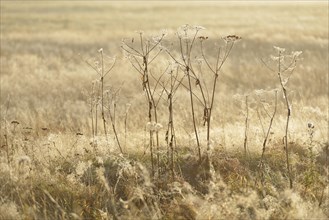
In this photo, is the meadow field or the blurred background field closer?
the meadow field

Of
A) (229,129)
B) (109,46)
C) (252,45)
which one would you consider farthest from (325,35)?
(229,129)

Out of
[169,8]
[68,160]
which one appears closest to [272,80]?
[68,160]

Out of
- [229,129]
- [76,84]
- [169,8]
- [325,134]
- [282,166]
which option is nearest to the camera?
[282,166]

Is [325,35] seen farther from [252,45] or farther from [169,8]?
[169,8]

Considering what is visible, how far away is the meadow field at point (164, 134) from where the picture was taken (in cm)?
575

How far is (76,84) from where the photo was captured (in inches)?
653

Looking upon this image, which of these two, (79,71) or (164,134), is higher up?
(164,134)

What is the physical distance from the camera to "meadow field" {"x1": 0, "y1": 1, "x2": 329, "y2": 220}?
18.9 feet

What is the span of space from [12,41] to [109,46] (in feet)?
15.4

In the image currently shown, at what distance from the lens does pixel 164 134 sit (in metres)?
9.54

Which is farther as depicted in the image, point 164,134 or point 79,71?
point 79,71

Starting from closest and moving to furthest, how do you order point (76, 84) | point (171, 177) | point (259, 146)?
Result: point (171, 177) → point (259, 146) → point (76, 84)

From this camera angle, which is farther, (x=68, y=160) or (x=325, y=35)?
(x=325, y=35)

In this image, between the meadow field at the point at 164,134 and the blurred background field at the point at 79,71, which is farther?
the blurred background field at the point at 79,71
